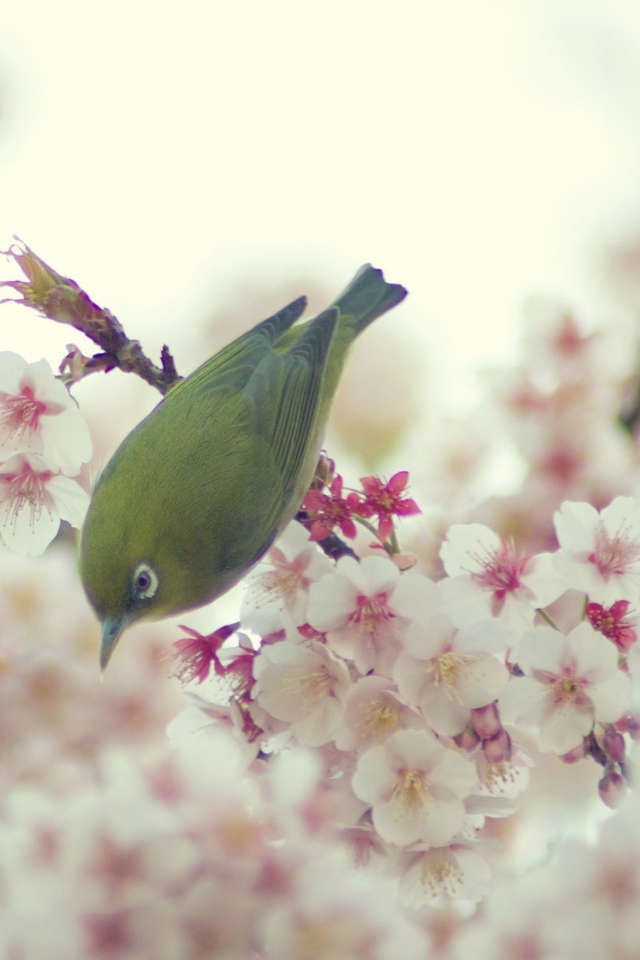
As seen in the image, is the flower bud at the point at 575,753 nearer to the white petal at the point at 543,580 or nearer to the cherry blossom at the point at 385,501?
the white petal at the point at 543,580

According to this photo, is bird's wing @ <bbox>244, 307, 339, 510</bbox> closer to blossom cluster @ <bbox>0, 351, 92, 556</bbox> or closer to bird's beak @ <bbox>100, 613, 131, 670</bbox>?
bird's beak @ <bbox>100, 613, 131, 670</bbox>

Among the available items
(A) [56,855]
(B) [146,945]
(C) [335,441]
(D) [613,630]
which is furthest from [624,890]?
(C) [335,441]

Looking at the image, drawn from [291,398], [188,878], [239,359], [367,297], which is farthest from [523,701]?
[367,297]

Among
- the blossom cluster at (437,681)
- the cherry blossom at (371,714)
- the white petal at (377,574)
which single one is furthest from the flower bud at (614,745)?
the white petal at (377,574)

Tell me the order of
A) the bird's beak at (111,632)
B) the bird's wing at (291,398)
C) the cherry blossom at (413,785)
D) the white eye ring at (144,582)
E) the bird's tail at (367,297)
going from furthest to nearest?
the bird's tail at (367,297) < the bird's wing at (291,398) < the white eye ring at (144,582) < the bird's beak at (111,632) < the cherry blossom at (413,785)

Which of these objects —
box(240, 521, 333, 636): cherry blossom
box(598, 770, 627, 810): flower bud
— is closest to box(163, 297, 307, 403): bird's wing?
box(240, 521, 333, 636): cherry blossom

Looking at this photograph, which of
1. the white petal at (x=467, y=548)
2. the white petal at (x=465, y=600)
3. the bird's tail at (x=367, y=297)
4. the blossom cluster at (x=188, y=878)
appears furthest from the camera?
the bird's tail at (x=367, y=297)

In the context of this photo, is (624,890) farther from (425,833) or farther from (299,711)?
(299,711)
